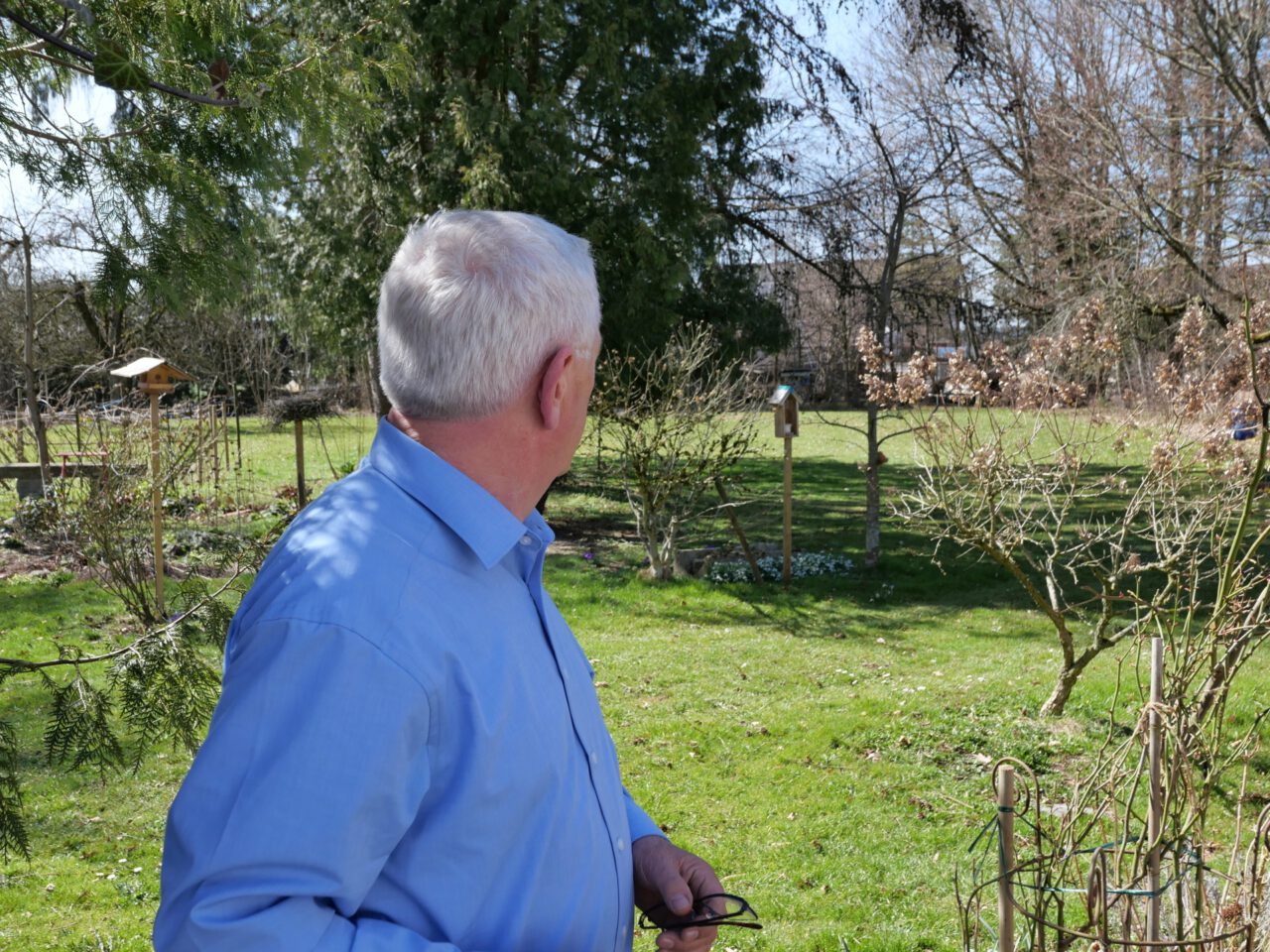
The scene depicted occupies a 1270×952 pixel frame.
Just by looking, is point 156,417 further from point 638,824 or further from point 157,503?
point 638,824

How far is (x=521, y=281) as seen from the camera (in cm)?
133

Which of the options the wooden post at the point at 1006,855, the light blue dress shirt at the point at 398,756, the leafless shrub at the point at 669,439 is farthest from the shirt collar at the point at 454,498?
the leafless shrub at the point at 669,439

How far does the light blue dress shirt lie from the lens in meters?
1.01

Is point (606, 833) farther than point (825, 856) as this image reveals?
No

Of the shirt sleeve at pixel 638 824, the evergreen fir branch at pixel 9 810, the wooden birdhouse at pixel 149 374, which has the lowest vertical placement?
the evergreen fir branch at pixel 9 810

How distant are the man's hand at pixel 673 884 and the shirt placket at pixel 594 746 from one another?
70mm

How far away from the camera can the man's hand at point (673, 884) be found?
1482 mm

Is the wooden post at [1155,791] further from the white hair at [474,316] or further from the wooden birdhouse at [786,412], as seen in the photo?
the wooden birdhouse at [786,412]

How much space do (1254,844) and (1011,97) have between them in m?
17.4

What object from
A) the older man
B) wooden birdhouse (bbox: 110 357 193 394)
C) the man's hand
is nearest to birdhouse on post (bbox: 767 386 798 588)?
wooden birdhouse (bbox: 110 357 193 394)

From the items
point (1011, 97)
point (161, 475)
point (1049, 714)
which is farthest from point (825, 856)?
point (1011, 97)

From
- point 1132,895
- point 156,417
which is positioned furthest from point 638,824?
point 156,417

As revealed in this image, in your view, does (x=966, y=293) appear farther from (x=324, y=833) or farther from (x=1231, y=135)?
(x=324, y=833)

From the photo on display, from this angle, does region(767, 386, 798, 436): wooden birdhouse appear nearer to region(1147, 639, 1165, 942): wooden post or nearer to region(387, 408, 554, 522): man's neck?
region(1147, 639, 1165, 942): wooden post
